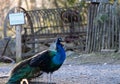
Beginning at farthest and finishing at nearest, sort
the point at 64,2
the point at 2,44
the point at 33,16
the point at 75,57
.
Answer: the point at 64,2
the point at 33,16
the point at 2,44
the point at 75,57

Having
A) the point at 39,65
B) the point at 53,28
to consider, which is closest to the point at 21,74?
the point at 39,65

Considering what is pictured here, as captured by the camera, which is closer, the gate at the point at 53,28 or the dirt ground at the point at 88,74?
the dirt ground at the point at 88,74

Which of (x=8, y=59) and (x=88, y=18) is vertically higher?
(x=88, y=18)

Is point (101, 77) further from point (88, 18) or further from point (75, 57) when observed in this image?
point (88, 18)

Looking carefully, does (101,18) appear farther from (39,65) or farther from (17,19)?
(39,65)

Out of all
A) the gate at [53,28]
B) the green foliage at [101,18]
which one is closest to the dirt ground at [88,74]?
the green foliage at [101,18]

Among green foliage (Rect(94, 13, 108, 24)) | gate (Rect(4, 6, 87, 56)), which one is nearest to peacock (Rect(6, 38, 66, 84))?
green foliage (Rect(94, 13, 108, 24))

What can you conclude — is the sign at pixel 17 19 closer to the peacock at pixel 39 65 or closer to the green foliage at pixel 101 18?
the green foliage at pixel 101 18

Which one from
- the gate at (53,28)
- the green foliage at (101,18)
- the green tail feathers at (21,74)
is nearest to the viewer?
the green tail feathers at (21,74)

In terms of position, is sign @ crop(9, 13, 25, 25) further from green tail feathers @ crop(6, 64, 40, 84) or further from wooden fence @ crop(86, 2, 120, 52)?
green tail feathers @ crop(6, 64, 40, 84)

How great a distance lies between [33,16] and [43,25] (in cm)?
72

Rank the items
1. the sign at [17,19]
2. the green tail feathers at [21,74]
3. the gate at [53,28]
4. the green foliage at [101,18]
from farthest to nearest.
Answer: the gate at [53,28]
the green foliage at [101,18]
the sign at [17,19]
the green tail feathers at [21,74]

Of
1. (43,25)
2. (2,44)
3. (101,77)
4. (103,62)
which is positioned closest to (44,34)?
(43,25)

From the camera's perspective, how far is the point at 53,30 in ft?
62.7
